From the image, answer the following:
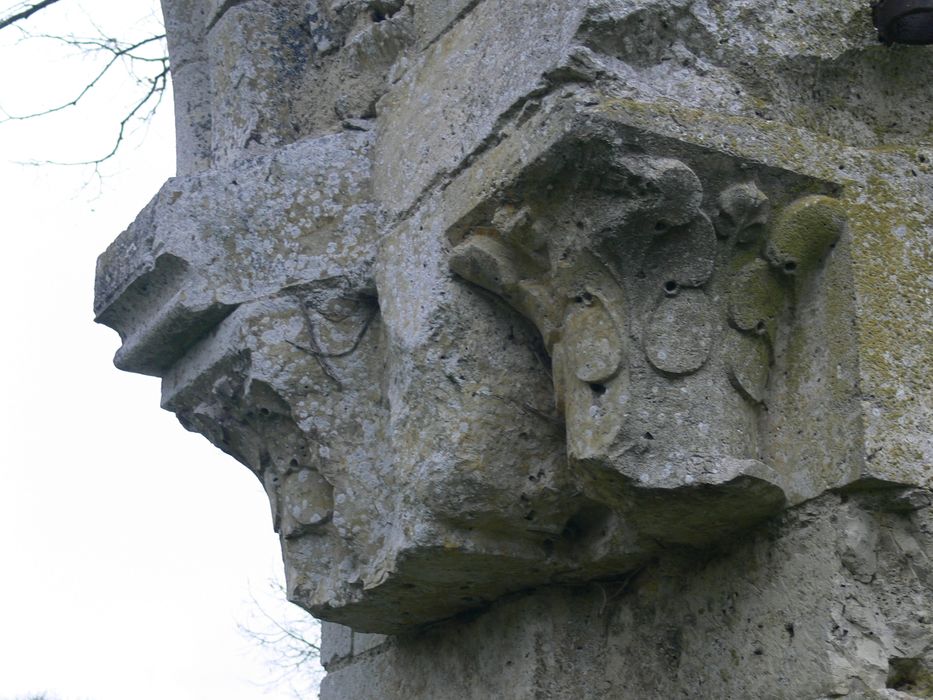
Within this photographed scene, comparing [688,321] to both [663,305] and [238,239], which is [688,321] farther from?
[238,239]

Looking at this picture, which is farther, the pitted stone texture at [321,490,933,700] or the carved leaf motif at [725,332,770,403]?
the carved leaf motif at [725,332,770,403]

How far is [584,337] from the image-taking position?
2391mm

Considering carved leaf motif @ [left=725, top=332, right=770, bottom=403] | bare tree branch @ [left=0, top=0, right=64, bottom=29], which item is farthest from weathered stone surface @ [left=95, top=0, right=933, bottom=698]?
bare tree branch @ [left=0, top=0, right=64, bottom=29]

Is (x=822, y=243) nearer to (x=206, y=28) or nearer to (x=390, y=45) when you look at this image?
(x=390, y=45)

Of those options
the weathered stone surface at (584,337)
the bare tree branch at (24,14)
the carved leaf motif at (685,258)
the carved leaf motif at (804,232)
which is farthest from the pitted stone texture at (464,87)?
the bare tree branch at (24,14)

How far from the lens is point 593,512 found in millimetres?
2625

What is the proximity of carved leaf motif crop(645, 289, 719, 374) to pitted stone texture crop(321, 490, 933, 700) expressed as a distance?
11.6 inches

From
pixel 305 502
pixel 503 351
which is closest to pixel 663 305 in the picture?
pixel 503 351

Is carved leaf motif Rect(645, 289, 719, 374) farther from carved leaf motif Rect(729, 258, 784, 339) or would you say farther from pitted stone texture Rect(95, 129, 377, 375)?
pitted stone texture Rect(95, 129, 377, 375)

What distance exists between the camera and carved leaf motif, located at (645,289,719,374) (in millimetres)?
2322

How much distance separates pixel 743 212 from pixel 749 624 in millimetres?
655

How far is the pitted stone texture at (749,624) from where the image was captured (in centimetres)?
222

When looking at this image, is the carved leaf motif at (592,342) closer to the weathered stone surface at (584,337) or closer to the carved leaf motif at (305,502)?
the weathered stone surface at (584,337)

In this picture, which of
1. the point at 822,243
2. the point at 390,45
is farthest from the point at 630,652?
the point at 390,45
